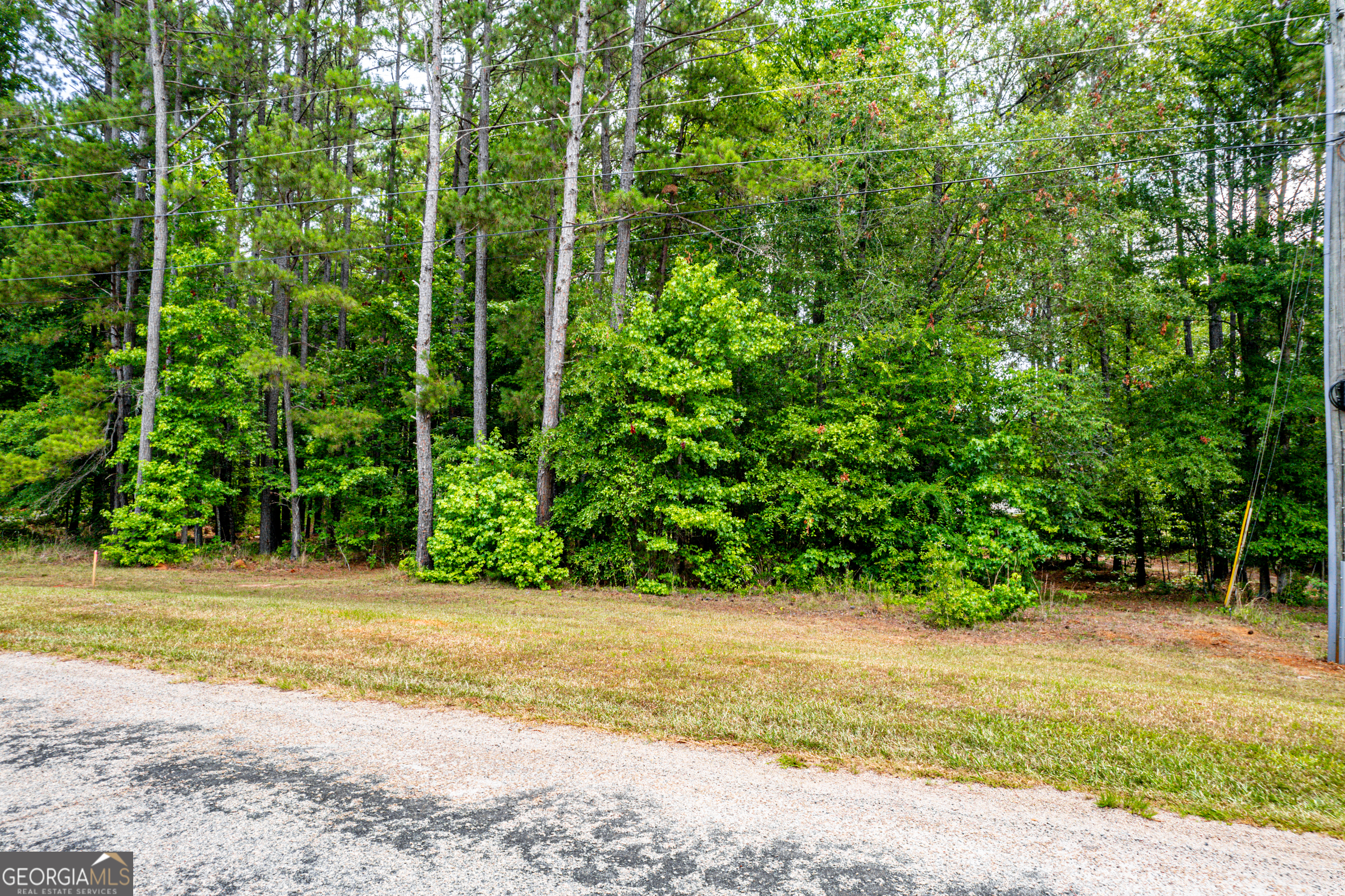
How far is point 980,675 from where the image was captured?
270 inches

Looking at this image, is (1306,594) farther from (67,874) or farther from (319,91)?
(319,91)

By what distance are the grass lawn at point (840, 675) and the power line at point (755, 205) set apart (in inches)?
337

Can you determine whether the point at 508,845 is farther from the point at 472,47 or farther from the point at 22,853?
the point at 472,47

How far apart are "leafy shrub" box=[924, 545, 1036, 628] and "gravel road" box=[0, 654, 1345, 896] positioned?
710 centimetres

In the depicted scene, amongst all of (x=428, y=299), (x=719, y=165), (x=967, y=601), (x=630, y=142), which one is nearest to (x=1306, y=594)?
(x=967, y=601)

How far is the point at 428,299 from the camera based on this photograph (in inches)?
621

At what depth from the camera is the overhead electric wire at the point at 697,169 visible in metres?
13.5

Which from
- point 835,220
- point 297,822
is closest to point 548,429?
point 835,220

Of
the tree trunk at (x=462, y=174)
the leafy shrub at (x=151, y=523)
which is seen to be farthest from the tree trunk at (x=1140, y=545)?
the leafy shrub at (x=151, y=523)

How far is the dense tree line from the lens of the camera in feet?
47.2

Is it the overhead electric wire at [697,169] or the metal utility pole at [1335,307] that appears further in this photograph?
the overhead electric wire at [697,169]

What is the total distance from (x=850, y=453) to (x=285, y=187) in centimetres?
1606

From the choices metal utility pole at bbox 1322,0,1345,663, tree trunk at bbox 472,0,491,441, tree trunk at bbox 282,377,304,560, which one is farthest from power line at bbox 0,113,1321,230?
tree trunk at bbox 282,377,304,560

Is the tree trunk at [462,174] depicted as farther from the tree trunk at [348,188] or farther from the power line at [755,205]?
the tree trunk at [348,188]
